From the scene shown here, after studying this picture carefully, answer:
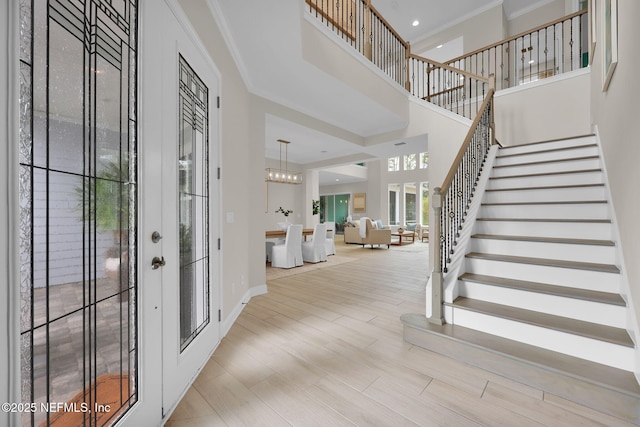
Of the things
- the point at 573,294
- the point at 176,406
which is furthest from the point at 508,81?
the point at 176,406

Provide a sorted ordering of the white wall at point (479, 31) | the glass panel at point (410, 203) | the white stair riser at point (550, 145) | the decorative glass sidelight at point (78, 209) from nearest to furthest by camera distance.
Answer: the decorative glass sidelight at point (78, 209) → the white stair riser at point (550, 145) → the white wall at point (479, 31) → the glass panel at point (410, 203)

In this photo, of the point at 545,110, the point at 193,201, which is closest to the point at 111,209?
the point at 193,201

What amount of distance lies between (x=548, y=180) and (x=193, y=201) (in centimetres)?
389

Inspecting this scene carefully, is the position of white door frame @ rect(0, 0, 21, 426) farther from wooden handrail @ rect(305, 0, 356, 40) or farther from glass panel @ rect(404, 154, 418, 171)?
glass panel @ rect(404, 154, 418, 171)

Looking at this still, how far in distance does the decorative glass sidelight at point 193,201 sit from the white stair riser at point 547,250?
260 cm

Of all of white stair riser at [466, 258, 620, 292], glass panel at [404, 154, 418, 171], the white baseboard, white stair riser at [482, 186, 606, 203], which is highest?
glass panel at [404, 154, 418, 171]

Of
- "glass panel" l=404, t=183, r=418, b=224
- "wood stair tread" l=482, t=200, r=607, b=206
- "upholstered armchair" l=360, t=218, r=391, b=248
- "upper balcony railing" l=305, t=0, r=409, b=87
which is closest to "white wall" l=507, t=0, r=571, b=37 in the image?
"upper balcony railing" l=305, t=0, r=409, b=87

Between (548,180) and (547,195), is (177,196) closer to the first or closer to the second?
(547,195)

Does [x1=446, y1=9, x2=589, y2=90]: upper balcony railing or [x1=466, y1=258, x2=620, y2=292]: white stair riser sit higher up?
[x1=446, y1=9, x2=589, y2=90]: upper balcony railing

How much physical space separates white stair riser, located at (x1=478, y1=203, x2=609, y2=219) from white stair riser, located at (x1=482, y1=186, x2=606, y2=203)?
0.13 metres

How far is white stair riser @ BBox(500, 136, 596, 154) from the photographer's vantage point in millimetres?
3482

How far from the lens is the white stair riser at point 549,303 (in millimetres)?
1823

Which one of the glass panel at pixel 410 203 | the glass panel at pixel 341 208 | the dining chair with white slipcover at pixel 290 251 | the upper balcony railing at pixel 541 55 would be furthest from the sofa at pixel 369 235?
the upper balcony railing at pixel 541 55

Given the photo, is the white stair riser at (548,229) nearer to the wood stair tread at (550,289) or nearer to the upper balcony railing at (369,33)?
the wood stair tread at (550,289)
